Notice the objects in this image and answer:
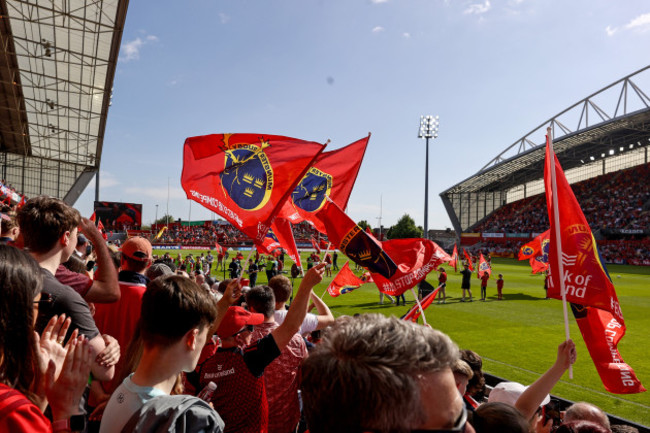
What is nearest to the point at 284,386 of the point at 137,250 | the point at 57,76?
the point at 137,250

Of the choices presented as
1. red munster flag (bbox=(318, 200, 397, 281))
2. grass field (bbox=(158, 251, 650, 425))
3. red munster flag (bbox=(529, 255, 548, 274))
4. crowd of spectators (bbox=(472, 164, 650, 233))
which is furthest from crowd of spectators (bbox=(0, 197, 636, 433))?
crowd of spectators (bbox=(472, 164, 650, 233))

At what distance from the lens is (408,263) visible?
6.21m

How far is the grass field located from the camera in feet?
26.3

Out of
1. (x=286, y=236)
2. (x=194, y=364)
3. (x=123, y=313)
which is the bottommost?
(x=123, y=313)

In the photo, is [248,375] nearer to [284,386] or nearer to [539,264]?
[284,386]

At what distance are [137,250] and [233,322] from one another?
160 centimetres

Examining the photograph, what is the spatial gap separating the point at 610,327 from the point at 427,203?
35854 millimetres

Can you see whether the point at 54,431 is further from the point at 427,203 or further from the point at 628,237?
the point at 628,237

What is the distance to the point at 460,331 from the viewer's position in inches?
523

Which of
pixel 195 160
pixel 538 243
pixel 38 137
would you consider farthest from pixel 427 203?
pixel 195 160

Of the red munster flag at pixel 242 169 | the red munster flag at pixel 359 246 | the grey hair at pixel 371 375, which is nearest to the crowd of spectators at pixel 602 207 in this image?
the red munster flag at pixel 359 246

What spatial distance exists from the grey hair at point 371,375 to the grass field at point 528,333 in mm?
7386

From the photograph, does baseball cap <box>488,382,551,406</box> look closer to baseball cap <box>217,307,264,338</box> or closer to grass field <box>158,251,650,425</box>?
baseball cap <box>217,307,264,338</box>

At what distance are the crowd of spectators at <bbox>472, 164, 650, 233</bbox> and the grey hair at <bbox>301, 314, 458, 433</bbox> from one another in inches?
2322
